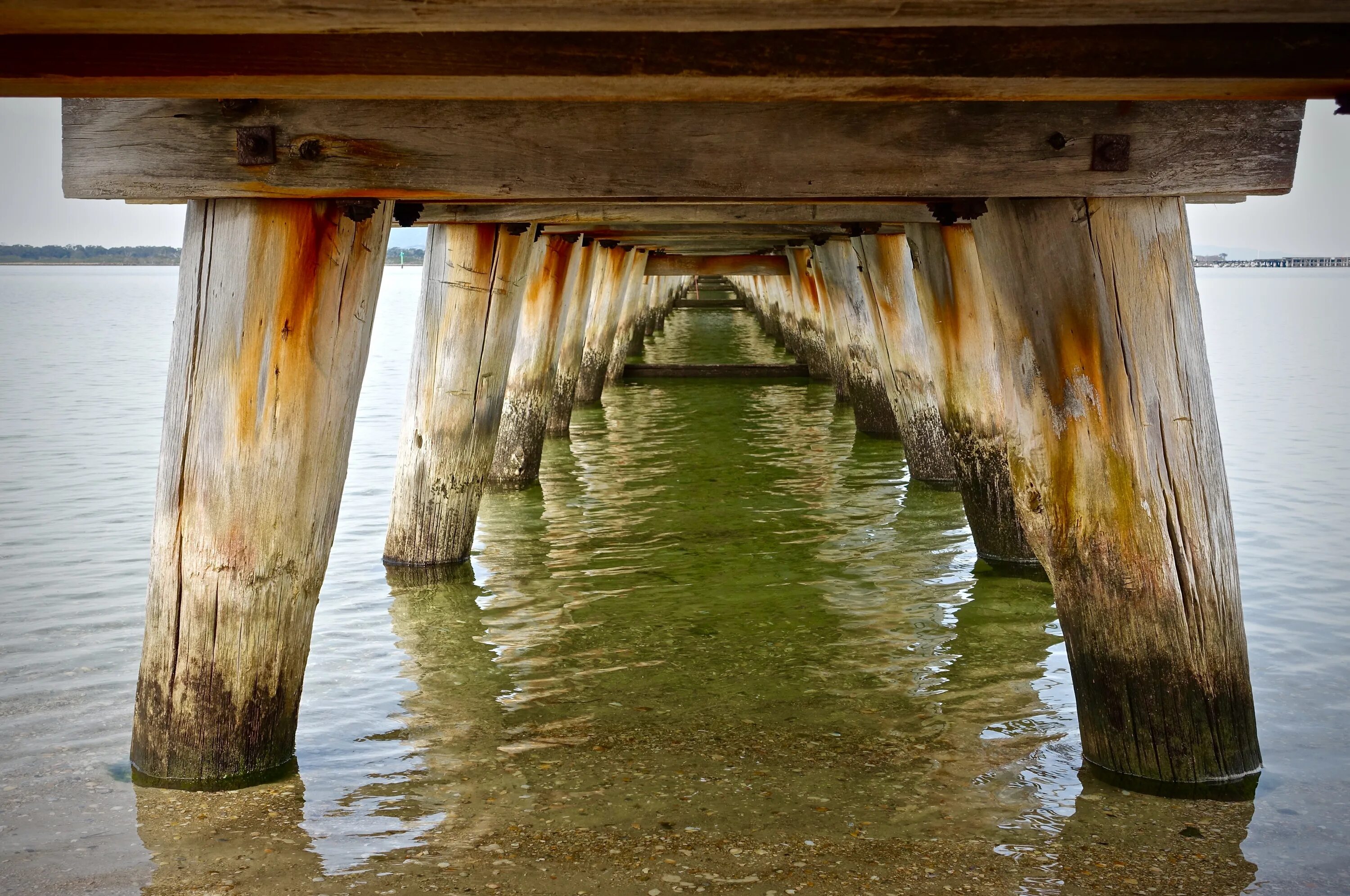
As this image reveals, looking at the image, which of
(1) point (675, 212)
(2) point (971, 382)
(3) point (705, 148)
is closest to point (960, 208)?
(3) point (705, 148)

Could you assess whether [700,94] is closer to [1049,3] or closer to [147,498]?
[1049,3]

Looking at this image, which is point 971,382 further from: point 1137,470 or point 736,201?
point 736,201

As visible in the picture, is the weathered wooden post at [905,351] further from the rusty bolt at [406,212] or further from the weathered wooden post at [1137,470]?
the weathered wooden post at [1137,470]

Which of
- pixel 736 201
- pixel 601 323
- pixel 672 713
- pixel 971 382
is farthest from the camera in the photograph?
pixel 601 323

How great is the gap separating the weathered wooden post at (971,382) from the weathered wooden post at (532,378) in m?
3.12

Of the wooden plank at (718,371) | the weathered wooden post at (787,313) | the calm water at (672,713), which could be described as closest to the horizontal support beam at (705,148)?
the calm water at (672,713)

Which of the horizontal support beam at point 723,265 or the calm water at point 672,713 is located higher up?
the horizontal support beam at point 723,265

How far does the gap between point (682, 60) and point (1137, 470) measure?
1.73 meters

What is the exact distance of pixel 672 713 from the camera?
4027 mm

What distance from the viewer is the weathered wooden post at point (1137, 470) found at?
3299mm

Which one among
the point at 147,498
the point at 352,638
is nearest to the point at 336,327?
the point at 352,638

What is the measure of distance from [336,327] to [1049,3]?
216 centimetres

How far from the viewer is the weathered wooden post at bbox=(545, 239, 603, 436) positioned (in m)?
10.9

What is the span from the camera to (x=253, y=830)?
3.20 metres
